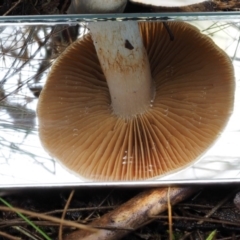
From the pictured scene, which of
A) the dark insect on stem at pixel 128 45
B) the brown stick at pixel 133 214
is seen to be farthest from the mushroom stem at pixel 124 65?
the brown stick at pixel 133 214

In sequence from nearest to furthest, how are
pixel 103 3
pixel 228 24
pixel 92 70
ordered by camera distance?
1. pixel 103 3
2. pixel 228 24
3. pixel 92 70

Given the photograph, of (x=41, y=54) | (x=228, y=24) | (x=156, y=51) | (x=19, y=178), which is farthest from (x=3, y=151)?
(x=228, y=24)

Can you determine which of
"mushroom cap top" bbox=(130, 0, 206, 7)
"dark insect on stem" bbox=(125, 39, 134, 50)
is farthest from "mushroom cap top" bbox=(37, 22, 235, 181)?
"mushroom cap top" bbox=(130, 0, 206, 7)

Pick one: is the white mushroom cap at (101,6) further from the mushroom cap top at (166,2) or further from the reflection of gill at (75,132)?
the reflection of gill at (75,132)

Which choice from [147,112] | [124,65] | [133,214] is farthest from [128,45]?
[133,214]

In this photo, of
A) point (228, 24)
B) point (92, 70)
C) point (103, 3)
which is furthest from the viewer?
point (92, 70)

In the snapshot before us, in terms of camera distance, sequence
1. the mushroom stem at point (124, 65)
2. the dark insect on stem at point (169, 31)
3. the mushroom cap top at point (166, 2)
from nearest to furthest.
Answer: the mushroom cap top at point (166, 2) → the mushroom stem at point (124, 65) → the dark insect on stem at point (169, 31)

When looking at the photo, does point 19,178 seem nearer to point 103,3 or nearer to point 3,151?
point 3,151
